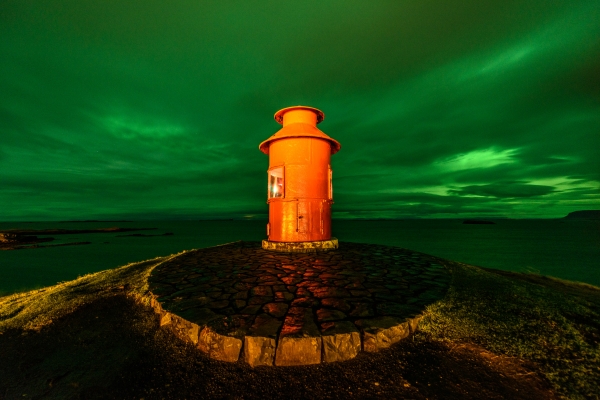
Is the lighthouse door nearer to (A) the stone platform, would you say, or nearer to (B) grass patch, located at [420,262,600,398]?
(A) the stone platform

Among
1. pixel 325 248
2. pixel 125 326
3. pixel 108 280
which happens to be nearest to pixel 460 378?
pixel 125 326

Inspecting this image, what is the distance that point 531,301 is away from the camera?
4.93 m

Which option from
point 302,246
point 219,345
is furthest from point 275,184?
point 219,345

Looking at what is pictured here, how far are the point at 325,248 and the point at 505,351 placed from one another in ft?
21.0

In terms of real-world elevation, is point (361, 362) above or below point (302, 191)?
below

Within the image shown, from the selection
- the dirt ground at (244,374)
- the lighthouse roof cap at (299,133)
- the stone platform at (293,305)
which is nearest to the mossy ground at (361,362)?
the dirt ground at (244,374)

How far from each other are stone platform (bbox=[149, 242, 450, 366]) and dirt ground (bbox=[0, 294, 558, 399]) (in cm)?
17

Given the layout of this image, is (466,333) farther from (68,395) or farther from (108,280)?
(108,280)

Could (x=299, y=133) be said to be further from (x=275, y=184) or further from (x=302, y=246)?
(x=302, y=246)

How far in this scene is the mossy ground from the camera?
2.79 m

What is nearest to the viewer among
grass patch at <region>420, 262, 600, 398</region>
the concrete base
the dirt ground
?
the dirt ground

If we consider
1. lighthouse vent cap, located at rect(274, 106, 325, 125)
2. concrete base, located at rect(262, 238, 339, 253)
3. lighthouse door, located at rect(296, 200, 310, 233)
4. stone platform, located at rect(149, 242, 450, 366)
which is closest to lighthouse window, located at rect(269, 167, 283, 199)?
lighthouse door, located at rect(296, 200, 310, 233)

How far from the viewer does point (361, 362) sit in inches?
125

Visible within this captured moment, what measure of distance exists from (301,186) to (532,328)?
6.80m
